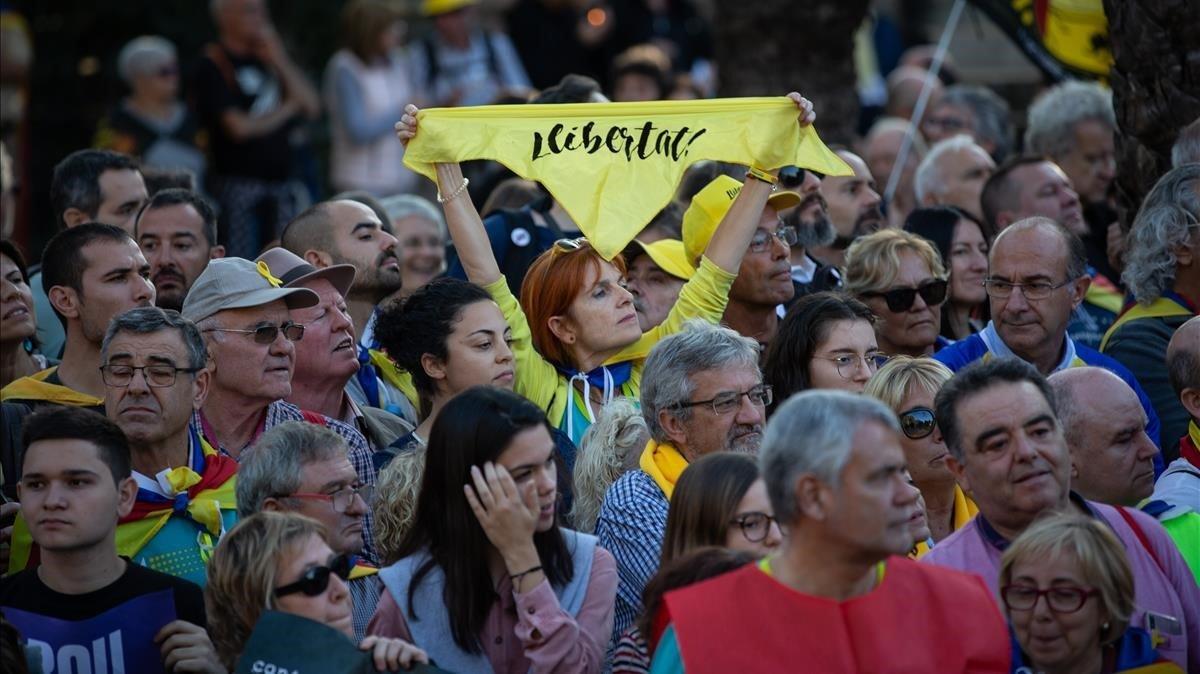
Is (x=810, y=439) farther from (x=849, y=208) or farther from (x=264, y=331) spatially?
(x=849, y=208)

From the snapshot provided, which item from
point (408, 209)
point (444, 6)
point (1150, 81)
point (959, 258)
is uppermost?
point (444, 6)

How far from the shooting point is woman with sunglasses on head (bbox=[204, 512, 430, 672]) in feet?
16.3

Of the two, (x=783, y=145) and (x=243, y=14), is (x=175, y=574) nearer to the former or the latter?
(x=783, y=145)

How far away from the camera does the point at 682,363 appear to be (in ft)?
20.1

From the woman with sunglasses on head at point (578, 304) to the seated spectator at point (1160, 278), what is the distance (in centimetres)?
163

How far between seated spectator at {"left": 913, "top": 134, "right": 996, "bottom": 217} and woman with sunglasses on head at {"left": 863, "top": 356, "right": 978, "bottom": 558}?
12.4 feet

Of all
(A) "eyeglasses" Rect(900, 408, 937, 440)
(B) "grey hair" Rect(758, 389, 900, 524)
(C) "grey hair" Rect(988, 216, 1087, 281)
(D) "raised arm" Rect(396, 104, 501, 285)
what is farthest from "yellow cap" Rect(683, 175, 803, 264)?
(B) "grey hair" Rect(758, 389, 900, 524)

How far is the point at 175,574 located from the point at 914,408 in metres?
2.56

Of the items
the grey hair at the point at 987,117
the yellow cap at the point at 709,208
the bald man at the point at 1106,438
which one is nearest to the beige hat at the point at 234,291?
the yellow cap at the point at 709,208

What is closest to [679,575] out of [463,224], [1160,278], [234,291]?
[463,224]

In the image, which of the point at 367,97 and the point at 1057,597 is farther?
the point at 367,97

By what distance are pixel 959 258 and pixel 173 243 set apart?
12.0 ft

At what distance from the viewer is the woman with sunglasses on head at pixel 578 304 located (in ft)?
22.9

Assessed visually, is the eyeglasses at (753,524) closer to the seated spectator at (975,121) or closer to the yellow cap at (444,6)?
Answer: the seated spectator at (975,121)
